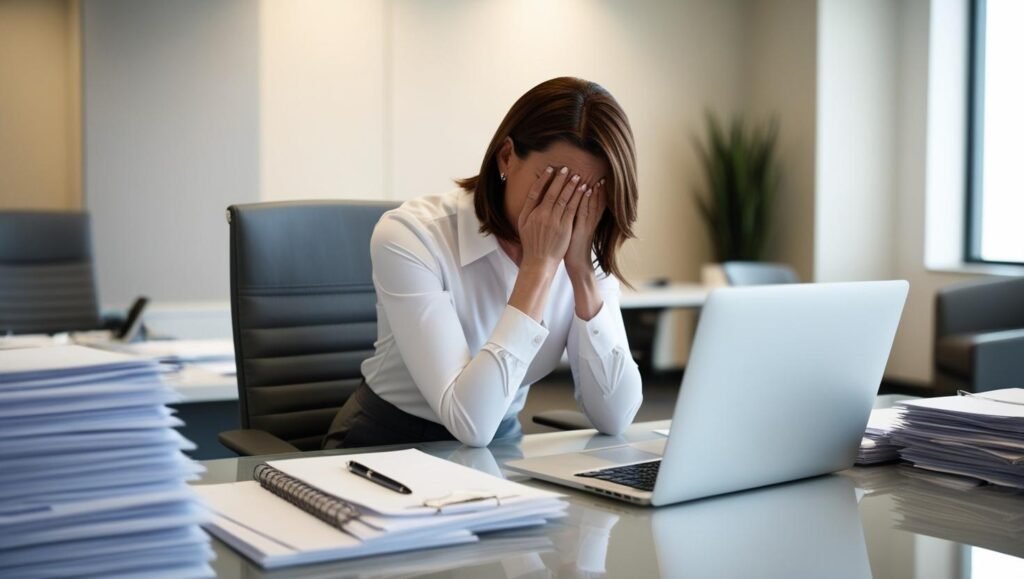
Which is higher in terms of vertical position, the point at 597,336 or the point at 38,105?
the point at 38,105

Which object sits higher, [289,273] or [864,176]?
[864,176]

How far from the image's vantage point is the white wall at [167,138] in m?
5.35

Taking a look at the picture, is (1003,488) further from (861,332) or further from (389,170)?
(389,170)

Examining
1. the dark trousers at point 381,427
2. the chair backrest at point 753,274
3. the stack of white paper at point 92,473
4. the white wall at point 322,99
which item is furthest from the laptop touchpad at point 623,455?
the white wall at point 322,99

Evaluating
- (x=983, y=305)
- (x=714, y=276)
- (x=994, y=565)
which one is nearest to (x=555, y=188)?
(x=994, y=565)

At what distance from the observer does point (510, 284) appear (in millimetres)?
1837

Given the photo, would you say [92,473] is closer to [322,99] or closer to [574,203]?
[574,203]

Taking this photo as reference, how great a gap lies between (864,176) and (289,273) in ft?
17.4

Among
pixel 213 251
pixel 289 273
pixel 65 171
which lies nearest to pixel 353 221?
pixel 289 273

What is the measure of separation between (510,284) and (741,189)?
5.08 m

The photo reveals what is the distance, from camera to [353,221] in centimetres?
216

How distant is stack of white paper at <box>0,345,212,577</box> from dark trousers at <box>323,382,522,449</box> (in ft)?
3.18

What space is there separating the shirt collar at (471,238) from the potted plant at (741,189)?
491 centimetres

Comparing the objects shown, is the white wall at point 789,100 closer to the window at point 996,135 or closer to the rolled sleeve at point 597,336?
the window at point 996,135
